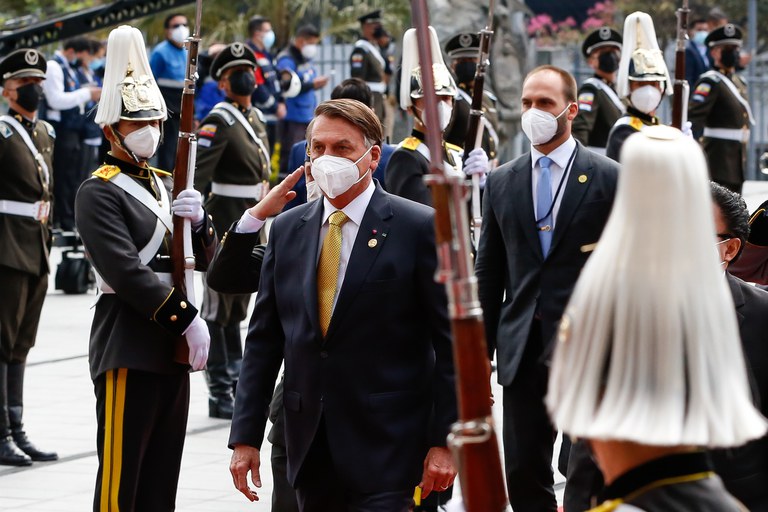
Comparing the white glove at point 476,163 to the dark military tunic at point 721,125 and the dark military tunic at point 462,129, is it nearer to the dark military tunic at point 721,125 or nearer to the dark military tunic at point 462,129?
the dark military tunic at point 462,129

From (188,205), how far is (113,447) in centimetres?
89

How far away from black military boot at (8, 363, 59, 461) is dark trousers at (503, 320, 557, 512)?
292cm

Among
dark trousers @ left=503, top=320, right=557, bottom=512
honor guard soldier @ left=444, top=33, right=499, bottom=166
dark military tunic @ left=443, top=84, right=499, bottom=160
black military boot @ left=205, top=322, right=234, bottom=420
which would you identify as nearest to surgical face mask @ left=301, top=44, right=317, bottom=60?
honor guard soldier @ left=444, top=33, right=499, bottom=166

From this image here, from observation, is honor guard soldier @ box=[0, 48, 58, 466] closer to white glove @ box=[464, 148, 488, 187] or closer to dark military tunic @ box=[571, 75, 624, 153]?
white glove @ box=[464, 148, 488, 187]

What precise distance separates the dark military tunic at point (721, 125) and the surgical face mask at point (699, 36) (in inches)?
231

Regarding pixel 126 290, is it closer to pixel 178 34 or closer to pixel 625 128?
pixel 625 128

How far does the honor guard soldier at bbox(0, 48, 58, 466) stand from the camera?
7.74 meters

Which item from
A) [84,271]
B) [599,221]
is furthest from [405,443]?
[84,271]

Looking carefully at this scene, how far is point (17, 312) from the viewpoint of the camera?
25.5 feet

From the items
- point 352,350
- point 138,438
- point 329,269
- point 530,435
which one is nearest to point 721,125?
point 530,435

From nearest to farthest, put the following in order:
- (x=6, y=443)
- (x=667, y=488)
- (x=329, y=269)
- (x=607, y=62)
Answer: (x=667, y=488)
(x=329, y=269)
(x=6, y=443)
(x=607, y=62)

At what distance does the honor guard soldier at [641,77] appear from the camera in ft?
33.1

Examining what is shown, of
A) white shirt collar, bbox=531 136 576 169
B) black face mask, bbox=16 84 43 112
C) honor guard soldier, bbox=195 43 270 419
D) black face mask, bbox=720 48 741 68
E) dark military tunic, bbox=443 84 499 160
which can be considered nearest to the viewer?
white shirt collar, bbox=531 136 576 169

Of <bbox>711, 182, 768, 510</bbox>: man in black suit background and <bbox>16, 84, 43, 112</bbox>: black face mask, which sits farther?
<bbox>16, 84, 43, 112</bbox>: black face mask
